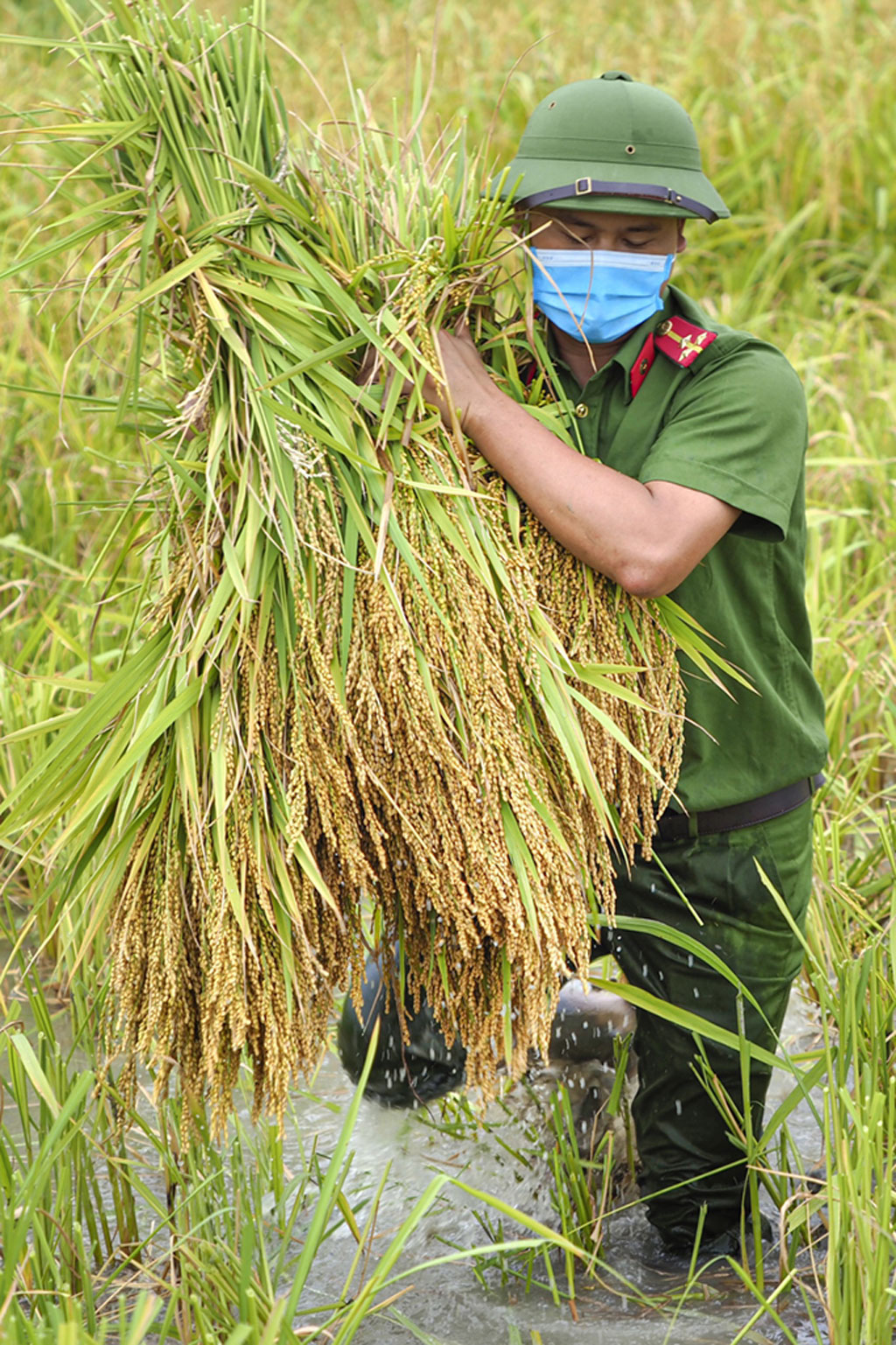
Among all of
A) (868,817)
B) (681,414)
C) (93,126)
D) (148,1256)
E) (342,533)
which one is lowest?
(148,1256)

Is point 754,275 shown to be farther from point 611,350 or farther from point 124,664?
point 124,664

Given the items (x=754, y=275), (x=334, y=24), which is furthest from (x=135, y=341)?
(x=334, y=24)

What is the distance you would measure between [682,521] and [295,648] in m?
0.52

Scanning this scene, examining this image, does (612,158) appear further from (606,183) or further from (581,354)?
(581,354)

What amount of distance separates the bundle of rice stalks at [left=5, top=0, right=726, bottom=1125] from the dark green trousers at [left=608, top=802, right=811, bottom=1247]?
1.18 ft

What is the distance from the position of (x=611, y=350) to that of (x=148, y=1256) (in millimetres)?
1567

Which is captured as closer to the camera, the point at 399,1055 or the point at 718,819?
the point at 718,819

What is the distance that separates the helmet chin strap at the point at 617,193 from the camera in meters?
1.91

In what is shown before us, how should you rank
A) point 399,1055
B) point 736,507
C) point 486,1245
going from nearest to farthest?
point 736,507 → point 486,1245 → point 399,1055

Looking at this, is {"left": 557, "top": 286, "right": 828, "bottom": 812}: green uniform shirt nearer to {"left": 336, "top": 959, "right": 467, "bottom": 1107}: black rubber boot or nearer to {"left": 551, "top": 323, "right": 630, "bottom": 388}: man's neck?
{"left": 551, "top": 323, "right": 630, "bottom": 388}: man's neck

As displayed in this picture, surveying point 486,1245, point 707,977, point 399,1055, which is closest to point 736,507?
point 707,977

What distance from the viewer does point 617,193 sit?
6.28 ft

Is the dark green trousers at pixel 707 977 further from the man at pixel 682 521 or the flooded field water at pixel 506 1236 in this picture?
the flooded field water at pixel 506 1236

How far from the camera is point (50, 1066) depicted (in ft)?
6.59
